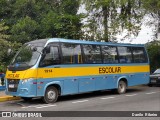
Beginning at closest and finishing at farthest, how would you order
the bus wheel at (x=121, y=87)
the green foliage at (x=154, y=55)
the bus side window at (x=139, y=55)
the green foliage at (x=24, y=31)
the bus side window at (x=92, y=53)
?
1. the bus side window at (x=92, y=53)
2. the bus wheel at (x=121, y=87)
3. the bus side window at (x=139, y=55)
4. the green foliage at (x=24, y=31)
5. the green foliage at (x=154, y=55)

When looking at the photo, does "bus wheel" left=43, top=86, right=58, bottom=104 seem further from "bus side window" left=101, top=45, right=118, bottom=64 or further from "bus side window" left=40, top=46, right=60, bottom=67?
"bus side window" left=101, top=45, right=118, bottom=64

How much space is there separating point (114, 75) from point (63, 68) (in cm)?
382

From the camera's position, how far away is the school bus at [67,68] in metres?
13.2

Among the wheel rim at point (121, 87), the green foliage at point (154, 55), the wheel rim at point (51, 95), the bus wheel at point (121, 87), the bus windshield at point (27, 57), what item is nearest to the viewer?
→ the bus windshield at point (27, 57)

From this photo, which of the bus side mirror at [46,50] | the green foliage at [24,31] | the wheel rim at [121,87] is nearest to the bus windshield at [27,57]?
the bus side mirror at [46,50]

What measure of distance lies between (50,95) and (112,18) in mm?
12316

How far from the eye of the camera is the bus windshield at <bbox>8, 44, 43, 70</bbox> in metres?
13.3

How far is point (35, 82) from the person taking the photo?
1309cm

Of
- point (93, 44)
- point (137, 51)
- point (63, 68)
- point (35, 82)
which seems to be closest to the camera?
point (35, 82)

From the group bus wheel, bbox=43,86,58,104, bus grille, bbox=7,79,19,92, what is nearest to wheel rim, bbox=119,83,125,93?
bus wheel, bbox=43,86,58,104

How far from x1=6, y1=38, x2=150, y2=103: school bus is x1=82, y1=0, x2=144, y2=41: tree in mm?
5610

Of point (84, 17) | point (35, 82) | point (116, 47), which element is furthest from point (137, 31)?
point (35, 82)

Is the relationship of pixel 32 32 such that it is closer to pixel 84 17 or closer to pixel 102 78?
pixel 84 17

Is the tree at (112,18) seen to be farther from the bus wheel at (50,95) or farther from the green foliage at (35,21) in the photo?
the bus wheel at (50,95)
